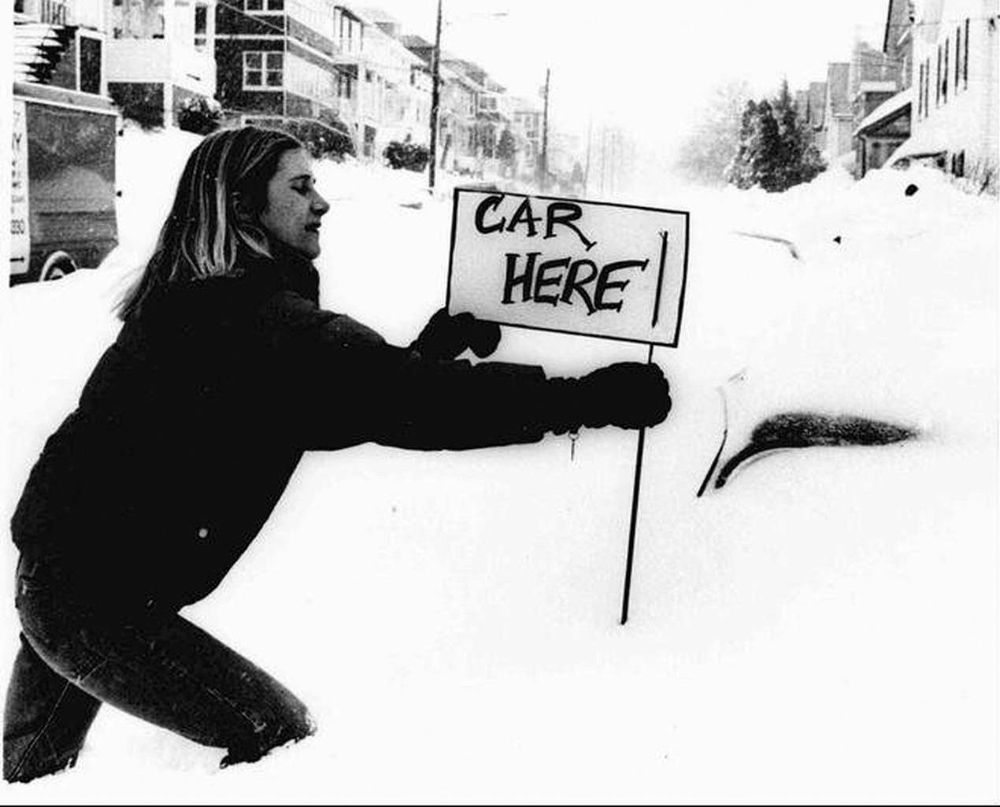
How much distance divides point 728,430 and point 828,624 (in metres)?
0.34

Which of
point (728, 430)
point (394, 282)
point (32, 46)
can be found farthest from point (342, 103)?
point (728, 430)

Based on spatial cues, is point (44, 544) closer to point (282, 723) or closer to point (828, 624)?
point (282, 723)

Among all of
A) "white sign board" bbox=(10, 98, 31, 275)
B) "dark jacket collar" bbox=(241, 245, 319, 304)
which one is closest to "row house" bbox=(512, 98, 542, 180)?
"dark jacket collar" bbox=(241, 245, 319, 304)

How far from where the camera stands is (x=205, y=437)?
1.61m

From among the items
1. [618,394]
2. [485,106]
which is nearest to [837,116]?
[485,106]

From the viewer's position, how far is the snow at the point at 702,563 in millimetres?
1826

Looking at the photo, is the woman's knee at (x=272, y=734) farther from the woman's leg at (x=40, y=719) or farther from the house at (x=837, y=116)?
the house at (x=837, y=116)

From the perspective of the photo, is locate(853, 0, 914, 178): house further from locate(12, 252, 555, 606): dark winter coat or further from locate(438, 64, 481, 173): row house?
locate(12, 252, 555, 606): dark winter coat

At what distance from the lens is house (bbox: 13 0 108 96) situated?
2092 mm

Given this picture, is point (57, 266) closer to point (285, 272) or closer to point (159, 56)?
point (159, 56)

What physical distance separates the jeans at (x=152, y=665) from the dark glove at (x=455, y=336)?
1.87 feet

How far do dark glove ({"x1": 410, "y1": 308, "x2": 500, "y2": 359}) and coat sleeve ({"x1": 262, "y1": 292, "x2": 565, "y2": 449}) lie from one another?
0.31 meters

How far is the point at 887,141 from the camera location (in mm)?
1896

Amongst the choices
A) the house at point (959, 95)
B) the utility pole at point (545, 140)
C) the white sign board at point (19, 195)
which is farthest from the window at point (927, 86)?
the white sign board at point (19, 195)
